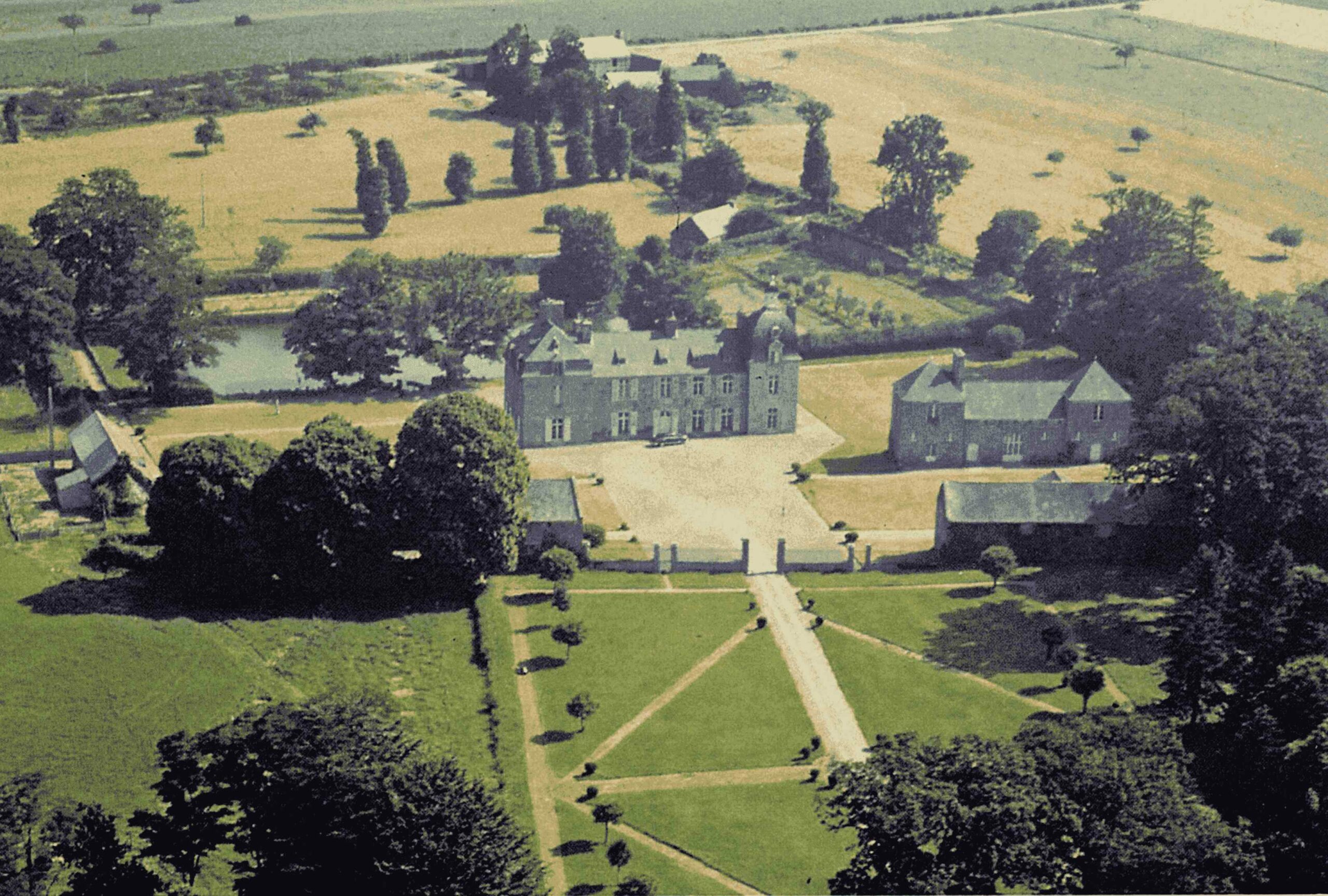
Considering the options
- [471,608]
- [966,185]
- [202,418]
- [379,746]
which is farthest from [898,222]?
[379,746]

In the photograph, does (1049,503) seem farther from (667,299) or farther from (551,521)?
A: (667,299)

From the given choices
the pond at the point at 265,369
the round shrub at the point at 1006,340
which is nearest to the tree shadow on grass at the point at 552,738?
the pond at the point at 265,369

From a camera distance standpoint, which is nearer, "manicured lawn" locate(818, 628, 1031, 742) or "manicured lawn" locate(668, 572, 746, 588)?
"manicured lawn" locate(818, 628, 1031, 742)

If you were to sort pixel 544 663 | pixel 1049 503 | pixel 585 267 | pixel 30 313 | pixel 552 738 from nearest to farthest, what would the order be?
pixel 552 738 < pixel 544 663 < pixel 1049 503 < pixel 30 313 < pixel 585 267

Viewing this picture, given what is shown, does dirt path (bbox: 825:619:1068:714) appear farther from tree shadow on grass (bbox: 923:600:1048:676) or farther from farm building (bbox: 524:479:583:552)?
farm building (bbox: 524:479:583:552)

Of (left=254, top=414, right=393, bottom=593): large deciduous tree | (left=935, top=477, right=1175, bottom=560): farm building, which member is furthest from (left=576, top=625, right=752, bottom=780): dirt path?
(left=254, top=414, right=393, bottom=593): large deciduous tree

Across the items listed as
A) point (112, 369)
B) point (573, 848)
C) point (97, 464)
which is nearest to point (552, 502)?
point (97, 464)

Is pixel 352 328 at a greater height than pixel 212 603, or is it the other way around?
pixel 352 328

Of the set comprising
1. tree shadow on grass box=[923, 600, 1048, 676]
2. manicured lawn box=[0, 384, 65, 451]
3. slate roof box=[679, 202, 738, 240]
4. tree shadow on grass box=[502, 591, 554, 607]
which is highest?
slate roof box=[679, 202, 738, 240]
